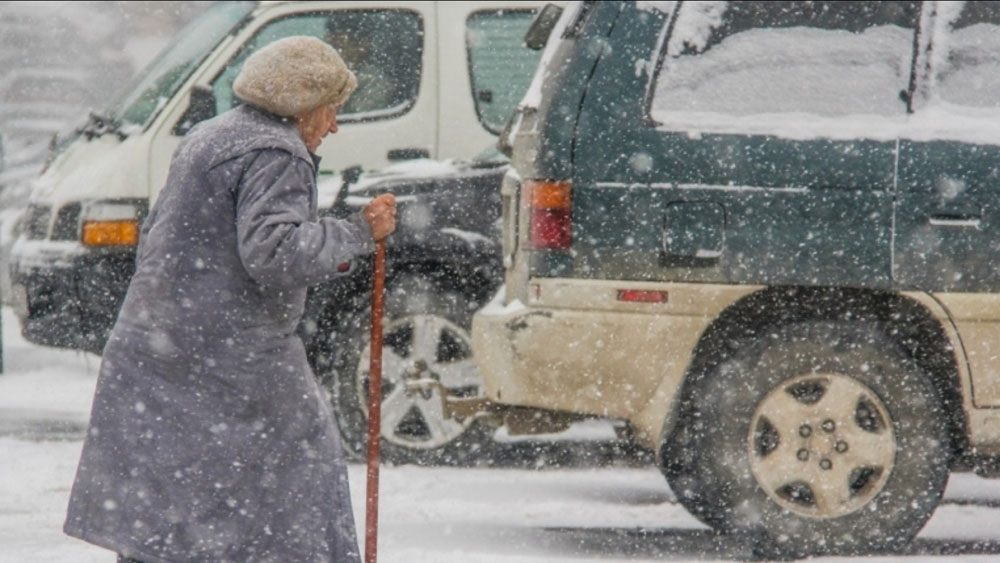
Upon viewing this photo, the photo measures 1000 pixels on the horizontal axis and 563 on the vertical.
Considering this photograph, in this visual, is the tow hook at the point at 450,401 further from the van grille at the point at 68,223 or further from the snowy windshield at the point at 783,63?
the van grille at the point at 68,223

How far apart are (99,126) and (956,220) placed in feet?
14.5

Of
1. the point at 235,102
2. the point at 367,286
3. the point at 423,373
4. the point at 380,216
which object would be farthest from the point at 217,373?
the point at 235,102

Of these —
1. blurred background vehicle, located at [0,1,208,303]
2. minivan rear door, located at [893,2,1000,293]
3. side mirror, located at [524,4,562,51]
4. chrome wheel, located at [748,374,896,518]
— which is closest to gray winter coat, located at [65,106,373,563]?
chrome wheel, located at [748,374,896,518]

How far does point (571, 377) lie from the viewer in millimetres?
6266

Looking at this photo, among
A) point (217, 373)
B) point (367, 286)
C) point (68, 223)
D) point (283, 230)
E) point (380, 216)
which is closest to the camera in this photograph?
point (283, 230)

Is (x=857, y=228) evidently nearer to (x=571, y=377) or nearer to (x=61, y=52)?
(x=571, y=377)

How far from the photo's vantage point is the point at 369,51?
8734mm

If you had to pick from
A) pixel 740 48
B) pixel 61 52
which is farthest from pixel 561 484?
pixel 61 52

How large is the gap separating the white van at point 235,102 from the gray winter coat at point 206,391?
4.06 metres

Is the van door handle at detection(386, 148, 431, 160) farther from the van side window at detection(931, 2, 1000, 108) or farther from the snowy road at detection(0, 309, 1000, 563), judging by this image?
the van side window at detection(931, 2, 1000, 108)

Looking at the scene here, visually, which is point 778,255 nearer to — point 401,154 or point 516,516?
point 516,516

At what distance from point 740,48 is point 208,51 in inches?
125

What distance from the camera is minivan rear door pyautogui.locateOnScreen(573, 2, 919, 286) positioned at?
620 centimetres

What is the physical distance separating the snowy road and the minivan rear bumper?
0.54 meters
